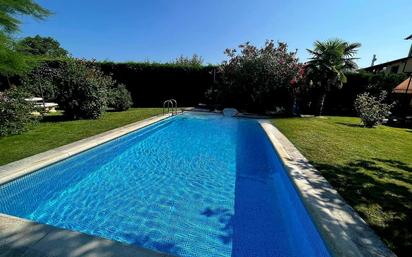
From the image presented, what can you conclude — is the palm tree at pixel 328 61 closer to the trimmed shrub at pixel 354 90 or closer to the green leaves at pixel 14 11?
the trimmed shrub at pixel 354 90

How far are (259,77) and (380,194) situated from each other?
11651 mm

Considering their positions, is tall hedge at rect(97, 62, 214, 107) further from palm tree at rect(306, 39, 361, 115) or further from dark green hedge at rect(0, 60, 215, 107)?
palm tree at rect(306, 39, 361, 115)

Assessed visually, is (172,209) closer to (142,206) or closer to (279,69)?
(142,206)

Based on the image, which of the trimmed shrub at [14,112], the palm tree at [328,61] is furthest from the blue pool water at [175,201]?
the palm tree at [328,61]

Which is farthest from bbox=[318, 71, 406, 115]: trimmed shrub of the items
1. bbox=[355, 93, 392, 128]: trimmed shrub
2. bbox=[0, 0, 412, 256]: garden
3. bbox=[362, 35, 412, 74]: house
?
bbox=[362, 35, 412, 74]: house

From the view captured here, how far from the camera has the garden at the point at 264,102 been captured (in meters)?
4.69

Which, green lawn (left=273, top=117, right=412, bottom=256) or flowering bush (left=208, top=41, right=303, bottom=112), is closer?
green lawn (left=273, top=117, right=412, bottom=256)

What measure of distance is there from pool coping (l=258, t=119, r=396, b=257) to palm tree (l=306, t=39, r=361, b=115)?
1097 cm

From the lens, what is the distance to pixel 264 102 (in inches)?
609

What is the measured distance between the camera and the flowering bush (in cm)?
1440

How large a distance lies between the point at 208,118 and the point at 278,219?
9.96m

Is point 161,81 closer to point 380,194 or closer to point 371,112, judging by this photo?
point 371,112

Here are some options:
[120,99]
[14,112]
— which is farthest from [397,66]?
[14,112]

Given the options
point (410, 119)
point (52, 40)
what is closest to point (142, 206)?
point (410, 119)
